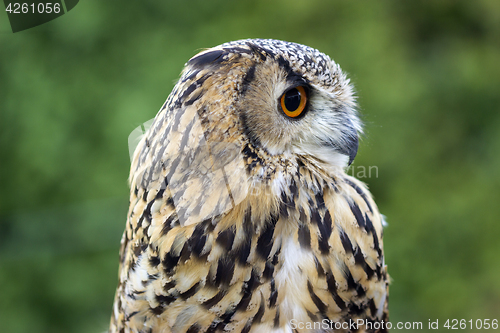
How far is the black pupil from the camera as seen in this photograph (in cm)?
96

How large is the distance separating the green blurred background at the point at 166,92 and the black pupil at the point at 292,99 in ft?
5.03

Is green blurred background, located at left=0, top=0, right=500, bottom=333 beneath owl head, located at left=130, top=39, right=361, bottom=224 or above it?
above

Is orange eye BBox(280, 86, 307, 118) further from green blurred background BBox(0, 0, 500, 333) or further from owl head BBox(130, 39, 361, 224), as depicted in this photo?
green blurred background BBox(0, 0, 500, 333)

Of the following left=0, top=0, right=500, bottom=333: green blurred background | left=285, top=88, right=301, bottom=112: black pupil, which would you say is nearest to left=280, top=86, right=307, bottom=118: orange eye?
left=285, top=88, right=301, bottom=112: black pupil

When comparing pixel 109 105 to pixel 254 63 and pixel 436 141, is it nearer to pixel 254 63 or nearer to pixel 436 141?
pixel 254 63

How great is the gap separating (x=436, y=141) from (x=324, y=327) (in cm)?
192

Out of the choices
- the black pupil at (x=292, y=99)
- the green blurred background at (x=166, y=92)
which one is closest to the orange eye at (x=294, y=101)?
the black pupil at (x=292, y=99)

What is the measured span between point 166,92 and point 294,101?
1556mm

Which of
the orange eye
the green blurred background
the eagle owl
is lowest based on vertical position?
the eagle owl

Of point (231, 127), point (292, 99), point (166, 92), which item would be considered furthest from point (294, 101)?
point (166, 92)

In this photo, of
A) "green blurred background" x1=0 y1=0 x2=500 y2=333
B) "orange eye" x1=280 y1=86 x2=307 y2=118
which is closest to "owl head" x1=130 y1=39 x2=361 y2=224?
"orange eye" x1=280 y1=86 x2=307 y2=118

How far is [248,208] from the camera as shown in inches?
36.5

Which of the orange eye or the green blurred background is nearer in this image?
the orange eye

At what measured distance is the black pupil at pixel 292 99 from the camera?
96 cm
